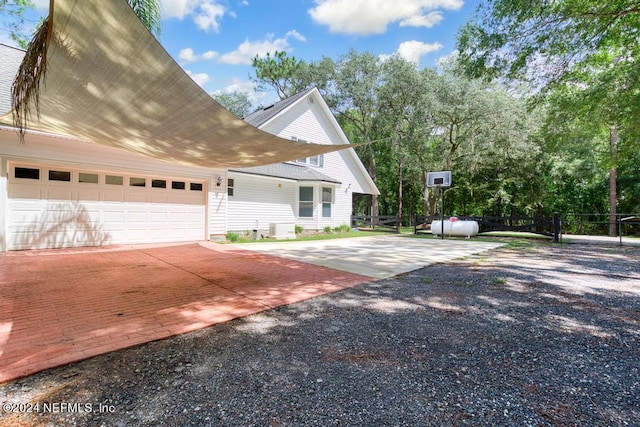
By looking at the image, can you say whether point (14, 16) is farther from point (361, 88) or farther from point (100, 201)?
point (361, 88)

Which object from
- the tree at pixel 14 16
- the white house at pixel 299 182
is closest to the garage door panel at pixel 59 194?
the white house at pixel 299 182

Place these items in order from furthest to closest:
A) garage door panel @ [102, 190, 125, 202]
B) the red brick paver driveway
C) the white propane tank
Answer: the white propane tank, garage door panel @ [102, 190, 125, 202], the red brick paver driveway

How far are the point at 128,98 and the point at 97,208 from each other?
598cm

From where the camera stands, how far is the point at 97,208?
7.71 metres

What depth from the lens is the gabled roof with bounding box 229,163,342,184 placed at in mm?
11625

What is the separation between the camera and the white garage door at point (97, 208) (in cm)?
675

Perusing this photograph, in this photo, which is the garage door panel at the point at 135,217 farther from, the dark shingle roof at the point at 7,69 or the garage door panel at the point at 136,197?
the dark shingle roof at the point at 7,69

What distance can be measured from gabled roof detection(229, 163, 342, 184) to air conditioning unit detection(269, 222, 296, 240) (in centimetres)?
195

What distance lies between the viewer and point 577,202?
1820cm

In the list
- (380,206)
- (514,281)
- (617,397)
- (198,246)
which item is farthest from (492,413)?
(380,206)

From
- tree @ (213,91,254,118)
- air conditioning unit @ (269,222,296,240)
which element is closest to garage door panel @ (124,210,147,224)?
air conditioning unit @ (269,222,296,240)

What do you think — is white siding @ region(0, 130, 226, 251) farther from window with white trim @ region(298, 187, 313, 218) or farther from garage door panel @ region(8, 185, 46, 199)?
window with white trim @ region(298, 187, 313, 218)

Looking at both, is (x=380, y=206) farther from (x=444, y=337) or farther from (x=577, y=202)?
(x=444, y=337)

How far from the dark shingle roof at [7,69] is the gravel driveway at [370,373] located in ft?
24.5
